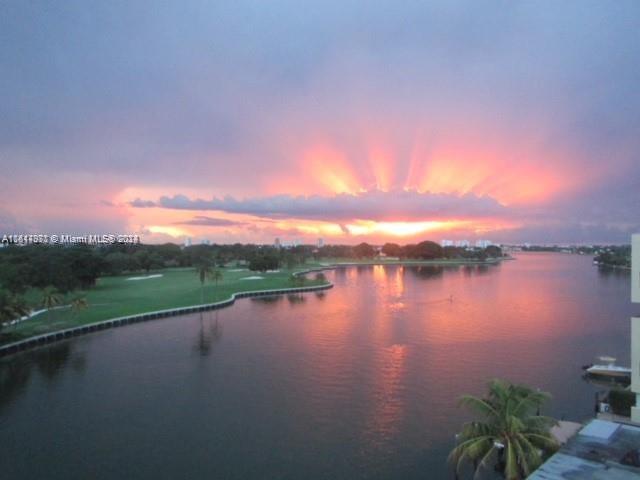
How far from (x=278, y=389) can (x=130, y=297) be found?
158ft

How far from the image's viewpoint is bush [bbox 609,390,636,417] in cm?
2661

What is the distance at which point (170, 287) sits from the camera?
87.3 metres

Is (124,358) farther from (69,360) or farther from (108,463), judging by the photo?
(108,463)

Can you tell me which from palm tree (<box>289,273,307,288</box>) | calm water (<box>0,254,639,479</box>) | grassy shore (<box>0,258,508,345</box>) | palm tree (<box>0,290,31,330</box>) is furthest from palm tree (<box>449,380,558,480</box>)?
palm tree (<box>289,273,307,288</box>)

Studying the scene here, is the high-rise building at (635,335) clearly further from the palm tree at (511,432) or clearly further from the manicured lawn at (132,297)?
the manicured lawn at (132,297)

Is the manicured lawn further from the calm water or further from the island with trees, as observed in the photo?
the calm water

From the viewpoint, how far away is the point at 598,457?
15.2 m

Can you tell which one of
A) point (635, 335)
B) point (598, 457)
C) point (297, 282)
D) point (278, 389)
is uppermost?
point (635, 335)

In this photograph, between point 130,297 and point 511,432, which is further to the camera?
point 130,297

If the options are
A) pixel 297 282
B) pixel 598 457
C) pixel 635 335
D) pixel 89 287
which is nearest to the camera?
pixel 598 457

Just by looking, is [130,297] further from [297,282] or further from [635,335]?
[635,335]

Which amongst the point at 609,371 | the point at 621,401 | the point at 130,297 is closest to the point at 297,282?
the point at 130,297

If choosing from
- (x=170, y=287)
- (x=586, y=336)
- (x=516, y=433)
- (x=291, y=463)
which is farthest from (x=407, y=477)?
(x=170, y=287)

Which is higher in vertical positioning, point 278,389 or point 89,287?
point 89,287
